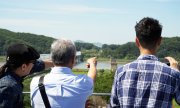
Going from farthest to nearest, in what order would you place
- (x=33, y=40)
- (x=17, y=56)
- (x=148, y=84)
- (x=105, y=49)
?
(x=33, y=40) < (x=105, y=49) < (x=17, y=56) < (x=148, y=84)

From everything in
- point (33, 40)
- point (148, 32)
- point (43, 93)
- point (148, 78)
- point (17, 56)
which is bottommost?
point (43, 93)

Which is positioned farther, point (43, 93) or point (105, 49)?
point (105, 49)

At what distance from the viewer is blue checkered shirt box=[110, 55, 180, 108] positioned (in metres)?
2.78

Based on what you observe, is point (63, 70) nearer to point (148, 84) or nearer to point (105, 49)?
point (148, 84)

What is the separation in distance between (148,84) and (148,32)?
1.28 feet

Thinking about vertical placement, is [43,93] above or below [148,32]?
below

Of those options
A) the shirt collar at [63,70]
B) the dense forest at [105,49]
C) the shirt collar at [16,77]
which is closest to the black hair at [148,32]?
the dense forest at [105,49]

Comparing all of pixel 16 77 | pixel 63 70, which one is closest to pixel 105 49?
pixel 16 77

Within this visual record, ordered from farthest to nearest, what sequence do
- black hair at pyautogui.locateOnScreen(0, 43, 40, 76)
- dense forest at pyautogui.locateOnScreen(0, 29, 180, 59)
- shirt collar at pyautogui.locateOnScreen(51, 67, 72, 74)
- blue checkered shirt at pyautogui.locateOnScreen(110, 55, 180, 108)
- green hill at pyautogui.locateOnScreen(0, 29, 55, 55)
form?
green hill at pyautogui.locateOnScreen(0, 29, 55, 55), dense forest at pyautogui.locateOnScreen(0, 29, 180, 59), black hair at pyautogui.locateOnScreen(0, 43, 40, 76), shirt collar at pyautogui.locateOnScreen(51, 67, 72, 74), blue checkered shirt at pyautogui.locateOnScreen(110, 55, 180, 108)

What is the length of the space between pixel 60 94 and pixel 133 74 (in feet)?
1.88

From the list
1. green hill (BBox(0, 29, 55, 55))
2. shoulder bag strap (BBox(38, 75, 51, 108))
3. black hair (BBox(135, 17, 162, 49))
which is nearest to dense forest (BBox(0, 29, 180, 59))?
green hill (BBox(0, 29, 55, 55))

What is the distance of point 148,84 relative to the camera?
9.21 ft

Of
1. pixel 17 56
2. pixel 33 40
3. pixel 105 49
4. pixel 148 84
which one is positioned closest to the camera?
pixel 148 84

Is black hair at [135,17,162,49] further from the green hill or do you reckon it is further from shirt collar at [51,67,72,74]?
the green hill
